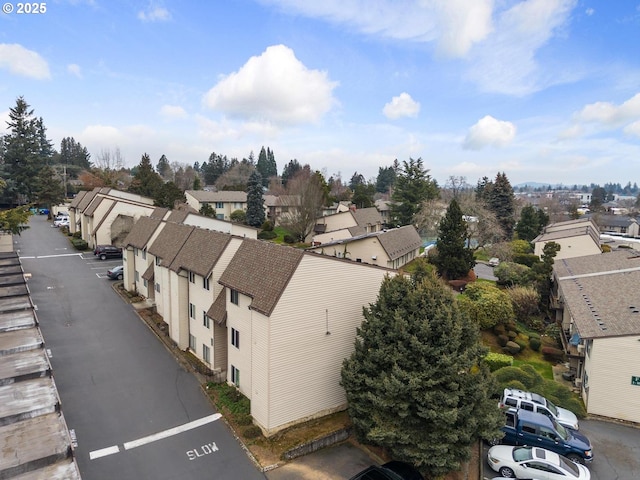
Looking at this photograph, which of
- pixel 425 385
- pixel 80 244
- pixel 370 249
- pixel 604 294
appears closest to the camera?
pixel 425 385

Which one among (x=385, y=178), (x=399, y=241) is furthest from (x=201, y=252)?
(x=385, y=178)

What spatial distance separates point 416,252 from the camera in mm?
55406

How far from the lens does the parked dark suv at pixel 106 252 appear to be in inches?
1972

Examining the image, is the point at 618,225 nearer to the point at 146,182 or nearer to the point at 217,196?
the point at 217,196

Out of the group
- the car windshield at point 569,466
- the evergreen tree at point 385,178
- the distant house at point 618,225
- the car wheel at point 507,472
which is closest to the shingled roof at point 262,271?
the car wheel at point 507,472

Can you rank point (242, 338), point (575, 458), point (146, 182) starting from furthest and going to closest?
point (146, 182) → point (242, 338) → point (575, 458)

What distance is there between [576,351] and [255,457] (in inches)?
860

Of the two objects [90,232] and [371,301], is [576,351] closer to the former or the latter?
[371,301]

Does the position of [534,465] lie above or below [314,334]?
below

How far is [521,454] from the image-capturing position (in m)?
16.5

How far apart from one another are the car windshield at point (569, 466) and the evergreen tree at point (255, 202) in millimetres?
60774

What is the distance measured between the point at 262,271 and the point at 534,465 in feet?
46.7

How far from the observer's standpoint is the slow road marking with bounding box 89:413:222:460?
16.8 metres

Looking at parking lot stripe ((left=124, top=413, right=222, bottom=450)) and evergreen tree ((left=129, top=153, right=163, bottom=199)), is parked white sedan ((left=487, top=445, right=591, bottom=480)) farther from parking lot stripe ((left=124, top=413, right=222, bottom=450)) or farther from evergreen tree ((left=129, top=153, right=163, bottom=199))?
evergreen tree ((left=129, top=153, right=163, bottom=199))
